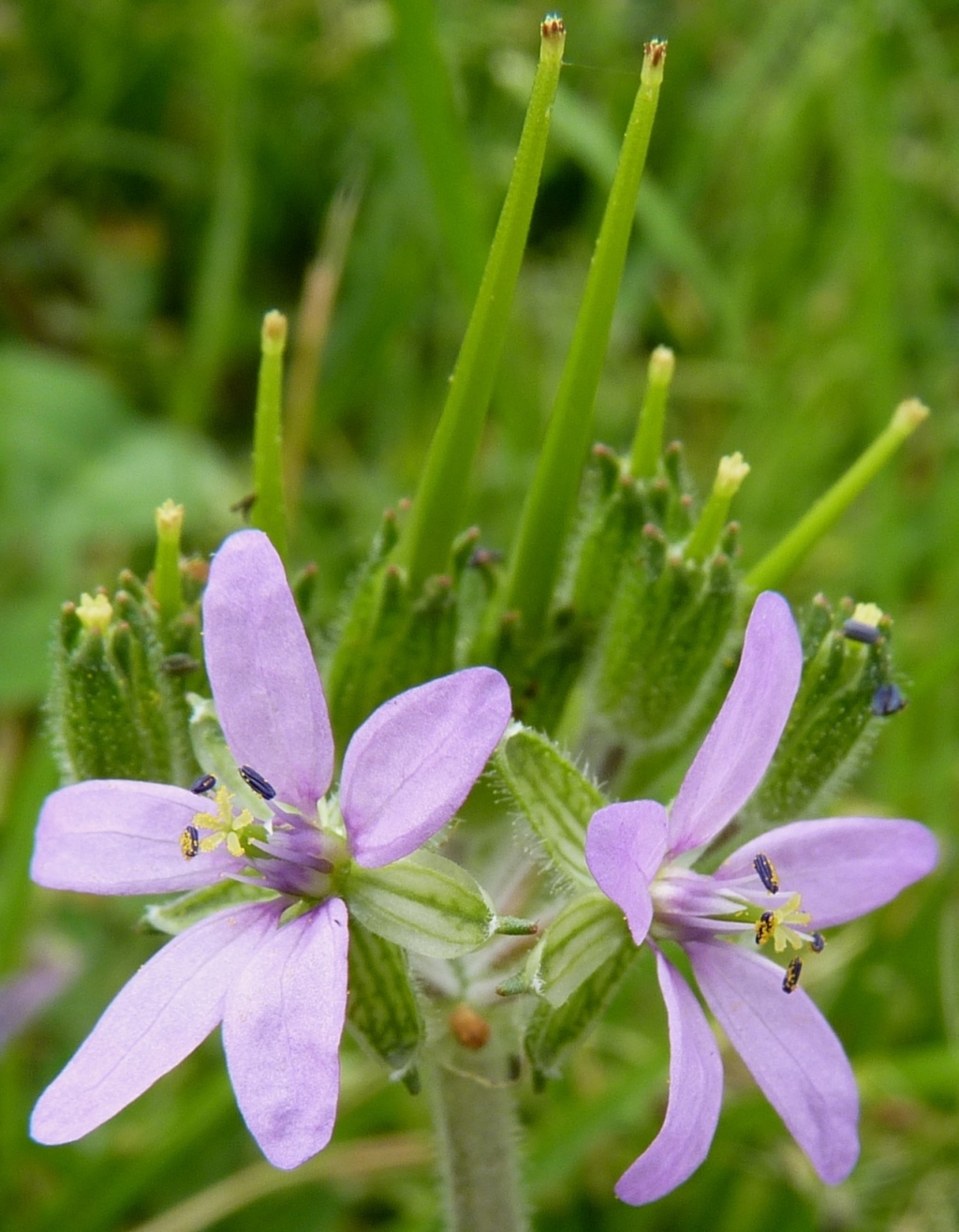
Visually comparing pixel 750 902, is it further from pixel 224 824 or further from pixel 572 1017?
pixel 224 824

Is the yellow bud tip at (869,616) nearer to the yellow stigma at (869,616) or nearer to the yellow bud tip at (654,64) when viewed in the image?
the yellow stigma at (869,616)

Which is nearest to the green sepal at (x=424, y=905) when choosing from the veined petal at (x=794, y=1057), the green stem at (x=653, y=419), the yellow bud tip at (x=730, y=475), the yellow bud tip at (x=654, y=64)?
the veined petal at (x=794, y=1057)

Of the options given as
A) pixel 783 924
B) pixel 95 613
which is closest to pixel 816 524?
pixel 783 924

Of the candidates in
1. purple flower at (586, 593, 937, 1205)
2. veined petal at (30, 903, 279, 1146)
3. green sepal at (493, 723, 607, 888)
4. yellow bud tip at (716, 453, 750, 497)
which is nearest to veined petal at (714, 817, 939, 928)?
purple flower at (586, 593, 937, 1205)

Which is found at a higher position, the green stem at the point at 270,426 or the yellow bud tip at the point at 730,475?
the yellow bud tip at the point at 730,475

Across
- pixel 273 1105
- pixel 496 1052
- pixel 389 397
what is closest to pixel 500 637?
pixel 496 1052

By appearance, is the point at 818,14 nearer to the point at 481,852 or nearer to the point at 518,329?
the point at 518,329
